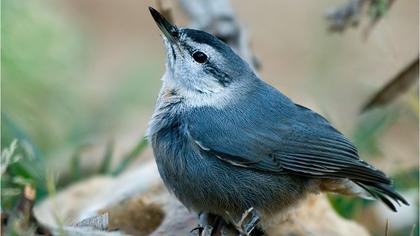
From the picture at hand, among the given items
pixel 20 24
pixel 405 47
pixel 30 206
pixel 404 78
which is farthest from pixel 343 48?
pixel 30 206

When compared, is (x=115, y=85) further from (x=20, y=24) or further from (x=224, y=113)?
(x=224, y=113)

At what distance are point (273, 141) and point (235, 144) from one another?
0.84 ft

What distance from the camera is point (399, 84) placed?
6695 mm

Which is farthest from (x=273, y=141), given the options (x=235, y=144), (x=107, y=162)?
(x=107, y=162)

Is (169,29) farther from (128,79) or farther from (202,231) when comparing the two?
(128,79)

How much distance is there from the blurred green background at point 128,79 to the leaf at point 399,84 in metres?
0.07

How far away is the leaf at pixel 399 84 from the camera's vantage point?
263 inches

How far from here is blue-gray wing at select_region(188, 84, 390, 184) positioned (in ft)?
17.4

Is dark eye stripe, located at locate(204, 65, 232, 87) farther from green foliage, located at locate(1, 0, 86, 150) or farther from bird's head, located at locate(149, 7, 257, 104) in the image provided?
green foliage, located at locate(1, 0, 86, 150)

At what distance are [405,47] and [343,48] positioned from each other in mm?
895

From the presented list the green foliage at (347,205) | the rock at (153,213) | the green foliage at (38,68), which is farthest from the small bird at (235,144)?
the green foliage at (38,68)

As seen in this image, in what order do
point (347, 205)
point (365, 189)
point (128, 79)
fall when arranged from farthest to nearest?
point (128, 79), point (347, 205), point (365, 189)

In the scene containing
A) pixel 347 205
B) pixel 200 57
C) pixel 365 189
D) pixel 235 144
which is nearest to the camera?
pixel 235 144

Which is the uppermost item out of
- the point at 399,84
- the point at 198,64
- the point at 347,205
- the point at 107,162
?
the point at 399,84
